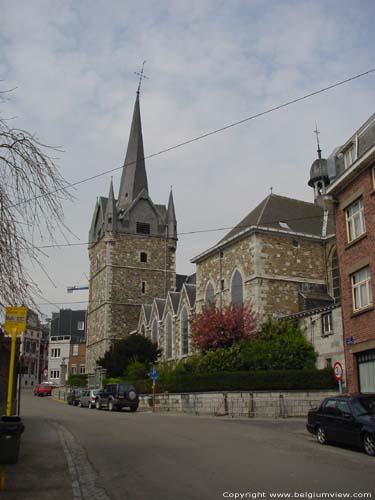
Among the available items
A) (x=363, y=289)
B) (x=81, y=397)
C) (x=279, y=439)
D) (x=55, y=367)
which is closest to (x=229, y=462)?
(x=279, y=439)

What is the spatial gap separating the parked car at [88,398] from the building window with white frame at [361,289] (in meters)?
17.7

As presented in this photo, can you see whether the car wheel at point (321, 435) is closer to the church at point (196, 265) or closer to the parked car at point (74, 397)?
the church at point (196, 265)

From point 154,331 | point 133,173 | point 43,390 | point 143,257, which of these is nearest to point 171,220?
point 143,257

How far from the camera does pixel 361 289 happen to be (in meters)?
20.3

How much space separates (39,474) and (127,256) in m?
50.1

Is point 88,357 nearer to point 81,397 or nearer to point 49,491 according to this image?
point 81,397

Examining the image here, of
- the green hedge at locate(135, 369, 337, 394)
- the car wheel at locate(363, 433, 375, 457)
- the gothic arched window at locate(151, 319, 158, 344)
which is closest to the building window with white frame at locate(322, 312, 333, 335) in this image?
the green hedge at locate(135, 369, 337, 394)

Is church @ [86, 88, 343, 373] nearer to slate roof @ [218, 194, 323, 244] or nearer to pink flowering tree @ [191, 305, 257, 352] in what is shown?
slate roof @ [218, 194, 323, 244]

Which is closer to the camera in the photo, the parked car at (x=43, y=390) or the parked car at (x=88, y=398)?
the parked car at (x=88, y=398)

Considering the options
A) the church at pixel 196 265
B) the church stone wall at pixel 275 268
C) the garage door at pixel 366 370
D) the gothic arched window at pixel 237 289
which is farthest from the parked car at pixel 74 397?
the garage door at pixel 366 370

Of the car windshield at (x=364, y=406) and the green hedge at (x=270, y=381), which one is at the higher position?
the green hedge at (x=270, y=381)

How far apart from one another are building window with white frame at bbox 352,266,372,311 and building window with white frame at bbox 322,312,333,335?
228 inches

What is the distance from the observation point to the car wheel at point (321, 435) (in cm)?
1383

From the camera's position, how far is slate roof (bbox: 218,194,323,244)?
35.8 m
